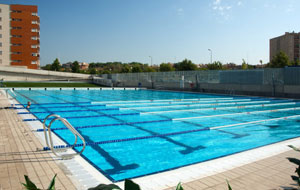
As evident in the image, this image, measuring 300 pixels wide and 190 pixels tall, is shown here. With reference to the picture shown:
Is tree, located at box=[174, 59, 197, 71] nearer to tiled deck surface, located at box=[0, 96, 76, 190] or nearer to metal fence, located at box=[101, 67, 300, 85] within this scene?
metal fence, located at box=[101, 67, 300, 85]

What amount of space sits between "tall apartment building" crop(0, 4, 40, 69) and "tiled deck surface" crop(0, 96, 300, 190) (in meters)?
52.7

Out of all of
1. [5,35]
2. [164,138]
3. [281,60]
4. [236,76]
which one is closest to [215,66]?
[281,60]

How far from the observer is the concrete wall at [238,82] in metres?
18.8

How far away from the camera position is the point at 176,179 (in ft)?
11.7

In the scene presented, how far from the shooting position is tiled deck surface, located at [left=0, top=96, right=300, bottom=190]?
3.22 metres

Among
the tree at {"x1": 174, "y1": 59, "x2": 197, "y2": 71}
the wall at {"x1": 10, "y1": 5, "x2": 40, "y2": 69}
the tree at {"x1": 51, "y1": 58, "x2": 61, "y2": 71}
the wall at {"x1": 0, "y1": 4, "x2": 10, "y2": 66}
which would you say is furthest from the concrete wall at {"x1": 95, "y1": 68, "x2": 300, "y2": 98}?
the tree at {"x1": 51, "y1": 58, "x2": 61, "y2": 71}

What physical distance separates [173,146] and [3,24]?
5594 cm

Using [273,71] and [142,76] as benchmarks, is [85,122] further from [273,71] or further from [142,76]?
[142,76]

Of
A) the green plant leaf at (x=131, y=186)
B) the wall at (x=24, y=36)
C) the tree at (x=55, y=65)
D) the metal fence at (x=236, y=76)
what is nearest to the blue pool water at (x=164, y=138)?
the green plant leaf at (x=131, y=186)

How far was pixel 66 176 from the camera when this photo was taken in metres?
3.57

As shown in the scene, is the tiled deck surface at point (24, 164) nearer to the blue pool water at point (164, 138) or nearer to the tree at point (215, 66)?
the blue pool water at point (164, 138)

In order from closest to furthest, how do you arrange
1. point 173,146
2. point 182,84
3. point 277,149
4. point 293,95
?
point 277,149 → point 173,146 → point 293,95 → point 182,84

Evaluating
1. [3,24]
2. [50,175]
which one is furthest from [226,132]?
[3,24]

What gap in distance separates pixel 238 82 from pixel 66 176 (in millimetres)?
21247
